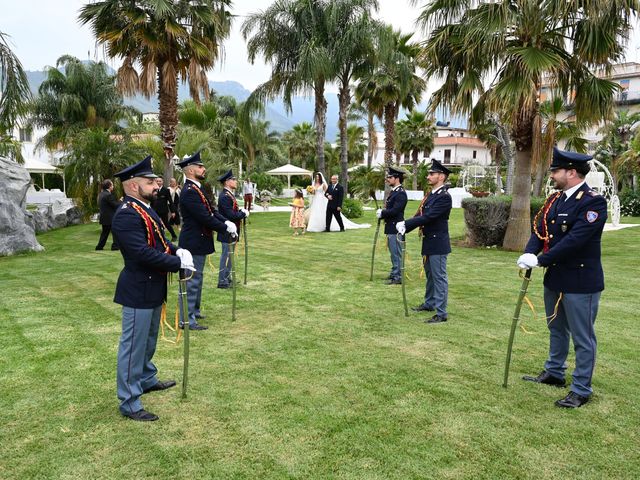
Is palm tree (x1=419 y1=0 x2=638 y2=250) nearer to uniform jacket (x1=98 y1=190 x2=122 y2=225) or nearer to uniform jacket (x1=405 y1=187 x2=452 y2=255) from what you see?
uniform jacket (x1=405 y1=187 x2=452 y2=255)

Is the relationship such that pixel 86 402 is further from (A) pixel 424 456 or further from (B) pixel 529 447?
(B) pixel 529 447

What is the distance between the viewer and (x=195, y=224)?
6.40 metres

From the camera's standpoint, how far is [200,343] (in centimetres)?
582

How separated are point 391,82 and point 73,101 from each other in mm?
23338

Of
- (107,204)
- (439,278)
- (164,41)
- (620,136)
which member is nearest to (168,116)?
(164,41)

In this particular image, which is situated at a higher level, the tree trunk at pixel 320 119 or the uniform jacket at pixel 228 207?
the tree trunk at pixel 320 119

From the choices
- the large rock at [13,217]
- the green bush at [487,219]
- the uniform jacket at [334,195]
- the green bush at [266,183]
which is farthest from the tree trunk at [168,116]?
the green bush at [266,183]

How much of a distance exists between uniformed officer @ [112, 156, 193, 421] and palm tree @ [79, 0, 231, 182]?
12.4m

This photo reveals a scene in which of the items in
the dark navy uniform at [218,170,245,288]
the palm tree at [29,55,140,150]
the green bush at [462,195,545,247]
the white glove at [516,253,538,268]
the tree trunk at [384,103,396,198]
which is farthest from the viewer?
the palm tree at [29,55,140,150]

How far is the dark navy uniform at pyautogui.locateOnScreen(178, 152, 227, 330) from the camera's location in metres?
6.22

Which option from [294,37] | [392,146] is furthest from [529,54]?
[392,146]

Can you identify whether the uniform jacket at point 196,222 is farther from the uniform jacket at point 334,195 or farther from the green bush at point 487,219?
the uniform jacket at point 334,195

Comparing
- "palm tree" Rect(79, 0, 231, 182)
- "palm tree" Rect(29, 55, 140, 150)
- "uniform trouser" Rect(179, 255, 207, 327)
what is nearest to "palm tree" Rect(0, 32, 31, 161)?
"palm tree" Rect(79, 0, 231, 182)

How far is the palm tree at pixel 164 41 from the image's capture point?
15477 mm
